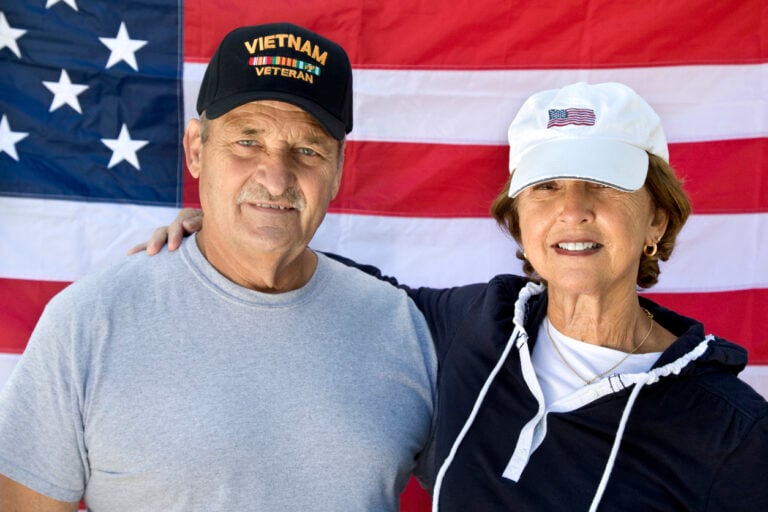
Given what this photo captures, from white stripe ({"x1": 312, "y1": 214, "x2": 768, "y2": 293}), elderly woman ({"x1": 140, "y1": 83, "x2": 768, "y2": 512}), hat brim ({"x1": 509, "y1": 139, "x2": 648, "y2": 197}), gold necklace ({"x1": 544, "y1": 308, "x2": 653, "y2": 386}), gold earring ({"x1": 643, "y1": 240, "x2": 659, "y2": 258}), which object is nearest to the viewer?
elderly woman ({"x1": 140, "y1": 83, "x2": 768, "y2": 512})

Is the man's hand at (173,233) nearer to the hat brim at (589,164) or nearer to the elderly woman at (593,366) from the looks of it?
the elderly woman at (593,366)

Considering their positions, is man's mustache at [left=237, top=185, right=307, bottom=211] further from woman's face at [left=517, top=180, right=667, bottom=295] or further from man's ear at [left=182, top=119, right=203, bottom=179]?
woman's face at [left=517, top=180, right=667, bottom=295]

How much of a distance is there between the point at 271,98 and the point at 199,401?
74 cm

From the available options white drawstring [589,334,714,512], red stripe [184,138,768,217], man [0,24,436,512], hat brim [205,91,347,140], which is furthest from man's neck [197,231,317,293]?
red stripe [184,138,768,217]

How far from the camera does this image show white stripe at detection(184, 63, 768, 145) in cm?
290

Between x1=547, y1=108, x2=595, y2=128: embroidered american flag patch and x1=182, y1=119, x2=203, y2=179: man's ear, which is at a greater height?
x1=547, y1=108, x2=595, y2=128: embroidered american flag patch

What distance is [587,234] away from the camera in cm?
193

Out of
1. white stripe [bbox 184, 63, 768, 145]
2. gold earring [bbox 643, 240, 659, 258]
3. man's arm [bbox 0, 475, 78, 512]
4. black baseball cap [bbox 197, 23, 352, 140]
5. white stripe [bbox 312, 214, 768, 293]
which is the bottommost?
man's arm [bbox 0, 475, 78, 512]

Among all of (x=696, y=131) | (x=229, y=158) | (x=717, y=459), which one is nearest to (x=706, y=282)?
(x=696, y=131)

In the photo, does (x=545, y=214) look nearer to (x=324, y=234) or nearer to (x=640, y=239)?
(x=640, y=239)

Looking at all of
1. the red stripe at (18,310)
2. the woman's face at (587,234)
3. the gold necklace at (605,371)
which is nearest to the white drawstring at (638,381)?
the gold necklace at (605,371)

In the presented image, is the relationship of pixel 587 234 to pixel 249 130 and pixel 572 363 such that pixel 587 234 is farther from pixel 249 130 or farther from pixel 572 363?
pixel 249 130

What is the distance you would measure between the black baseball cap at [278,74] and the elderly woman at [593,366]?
43 centimetres

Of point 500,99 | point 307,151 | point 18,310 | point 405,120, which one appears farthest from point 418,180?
point 18,310
